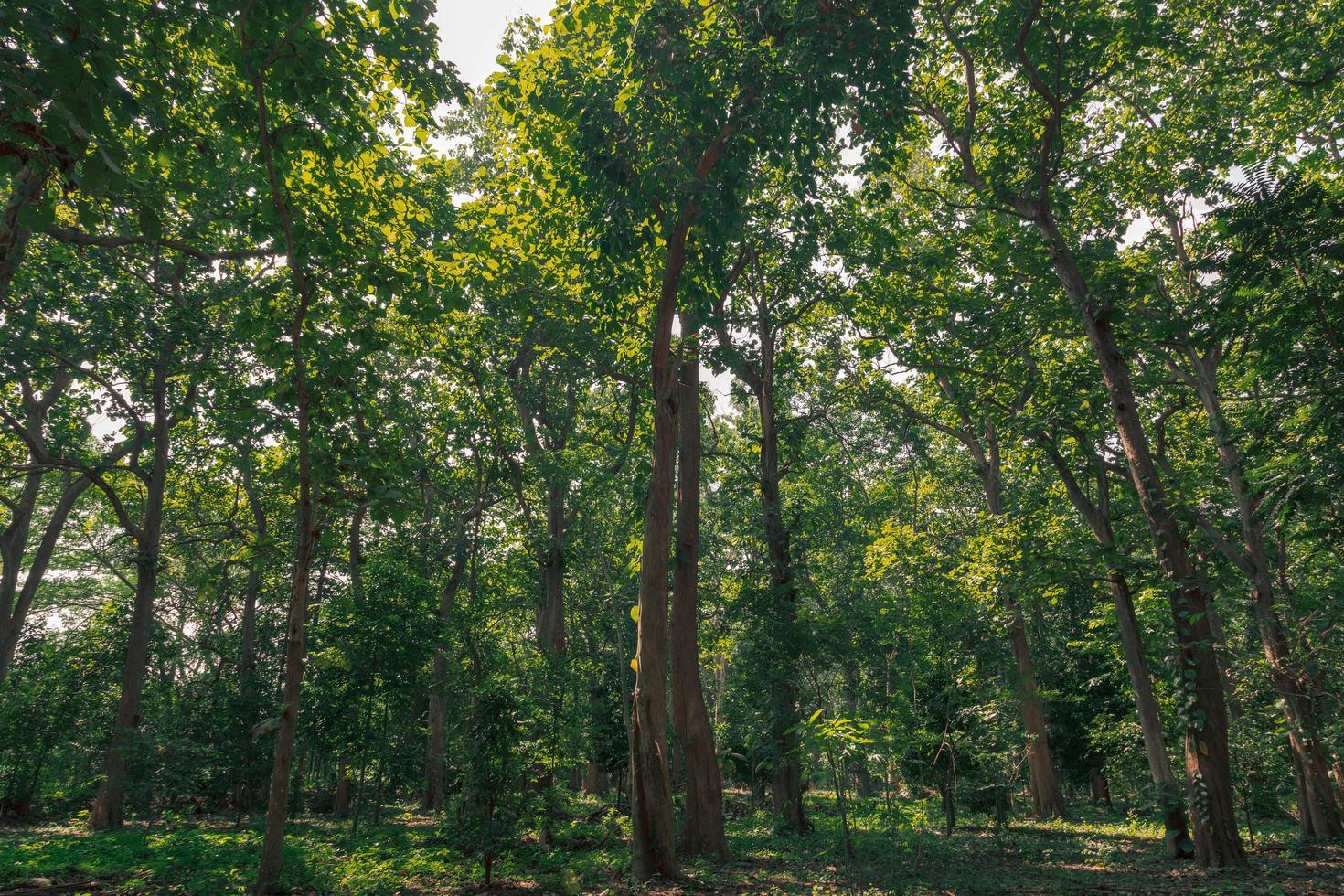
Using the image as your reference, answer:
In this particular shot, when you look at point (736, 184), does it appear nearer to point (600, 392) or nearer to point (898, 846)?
point (898, 846)

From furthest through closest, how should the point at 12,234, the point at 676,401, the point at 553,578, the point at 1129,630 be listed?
1. the point at 553,578
2. the point at 1129,630
3. the point at 676,401
4. the point at 12,234

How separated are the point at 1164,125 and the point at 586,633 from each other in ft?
78.3

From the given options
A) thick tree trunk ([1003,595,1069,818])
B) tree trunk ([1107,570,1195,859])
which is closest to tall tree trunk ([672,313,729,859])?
tree trunk ([1107,570,1195,859])

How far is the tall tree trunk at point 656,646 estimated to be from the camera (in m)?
7.90

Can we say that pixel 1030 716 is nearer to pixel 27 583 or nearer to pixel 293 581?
pixel 293 581

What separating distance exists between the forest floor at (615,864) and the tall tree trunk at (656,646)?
19.1 inches

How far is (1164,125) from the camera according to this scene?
12.9m

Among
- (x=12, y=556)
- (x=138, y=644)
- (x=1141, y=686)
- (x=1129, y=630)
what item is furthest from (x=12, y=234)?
(x=12, y=556)

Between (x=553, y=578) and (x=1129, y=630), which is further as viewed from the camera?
(x=553, y=578)

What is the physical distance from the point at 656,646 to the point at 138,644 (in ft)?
46.1

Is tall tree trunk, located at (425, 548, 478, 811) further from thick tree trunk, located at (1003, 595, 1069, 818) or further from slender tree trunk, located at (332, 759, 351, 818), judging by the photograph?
thick tree trunk, located at (1003, 595, 1069, 818)

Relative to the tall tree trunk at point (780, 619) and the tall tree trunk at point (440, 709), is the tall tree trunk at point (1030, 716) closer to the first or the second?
the tall tree trunk at point (780, 619)

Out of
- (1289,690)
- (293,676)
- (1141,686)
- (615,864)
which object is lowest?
(615,864)

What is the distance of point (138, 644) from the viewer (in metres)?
15.9
